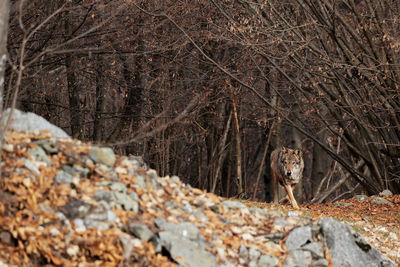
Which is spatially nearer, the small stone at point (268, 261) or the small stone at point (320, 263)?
the small stone at point (268, 261)

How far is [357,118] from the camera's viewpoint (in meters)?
18.8

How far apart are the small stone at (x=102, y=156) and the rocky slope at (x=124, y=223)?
1cm

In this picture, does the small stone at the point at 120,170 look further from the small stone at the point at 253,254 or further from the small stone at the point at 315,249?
the small stone at the point at 315,249

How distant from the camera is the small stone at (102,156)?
31.2ft

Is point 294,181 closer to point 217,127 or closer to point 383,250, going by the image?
point 383,250

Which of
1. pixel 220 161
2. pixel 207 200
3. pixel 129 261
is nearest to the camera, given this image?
pixel 129 261

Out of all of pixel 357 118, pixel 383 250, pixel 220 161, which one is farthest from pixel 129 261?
pixel 220 161

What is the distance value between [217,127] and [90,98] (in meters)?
4.51

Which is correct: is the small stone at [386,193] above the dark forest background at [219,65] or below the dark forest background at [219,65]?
below

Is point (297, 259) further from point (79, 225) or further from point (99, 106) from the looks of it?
point (99, 106)

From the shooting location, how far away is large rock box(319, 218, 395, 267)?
9836mm

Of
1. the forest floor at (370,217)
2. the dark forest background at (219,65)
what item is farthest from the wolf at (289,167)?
the dark forest background at (219,65)

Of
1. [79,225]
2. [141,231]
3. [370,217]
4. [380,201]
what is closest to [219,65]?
[380,201]

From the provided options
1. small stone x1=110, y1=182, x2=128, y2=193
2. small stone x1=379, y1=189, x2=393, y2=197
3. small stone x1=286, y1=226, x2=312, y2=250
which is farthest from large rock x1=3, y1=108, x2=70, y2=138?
small stone x1=379, y1=189, x2=393, y2=197
